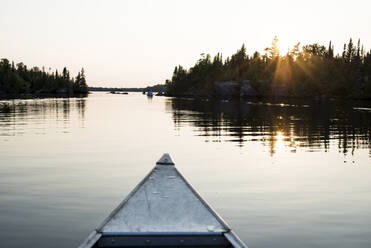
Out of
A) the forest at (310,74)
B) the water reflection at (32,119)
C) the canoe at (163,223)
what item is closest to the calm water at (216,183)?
the canoe at (163,223)

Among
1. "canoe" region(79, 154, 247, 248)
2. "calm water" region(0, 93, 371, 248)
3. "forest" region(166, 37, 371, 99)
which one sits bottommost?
"calm water" region(0, 93, 371, 248)

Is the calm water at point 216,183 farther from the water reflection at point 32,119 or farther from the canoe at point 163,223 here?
the water reflection at point 32,119

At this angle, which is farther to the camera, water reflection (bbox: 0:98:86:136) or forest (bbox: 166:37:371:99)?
forest (bbox: 166:37:371:99)

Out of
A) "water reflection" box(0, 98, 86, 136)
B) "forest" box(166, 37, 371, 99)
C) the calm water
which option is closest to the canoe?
the calm water

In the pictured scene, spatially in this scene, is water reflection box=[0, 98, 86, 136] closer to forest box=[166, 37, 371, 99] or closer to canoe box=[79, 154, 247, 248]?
canoe box=[79, 154, 247, 248]

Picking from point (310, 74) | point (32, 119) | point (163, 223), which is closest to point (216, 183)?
point (163, 223)

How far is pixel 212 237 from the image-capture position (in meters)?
6.24

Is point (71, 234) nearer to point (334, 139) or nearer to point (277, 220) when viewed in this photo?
point (277, 220)

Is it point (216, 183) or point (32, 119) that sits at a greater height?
point (32, 119)

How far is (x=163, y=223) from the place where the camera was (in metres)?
6.80

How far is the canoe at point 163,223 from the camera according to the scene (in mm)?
6133

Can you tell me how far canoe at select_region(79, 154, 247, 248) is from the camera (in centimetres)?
613

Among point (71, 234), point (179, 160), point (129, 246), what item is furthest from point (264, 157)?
point (129, 246)

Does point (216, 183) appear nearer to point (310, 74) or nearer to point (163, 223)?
point (163, 223)
